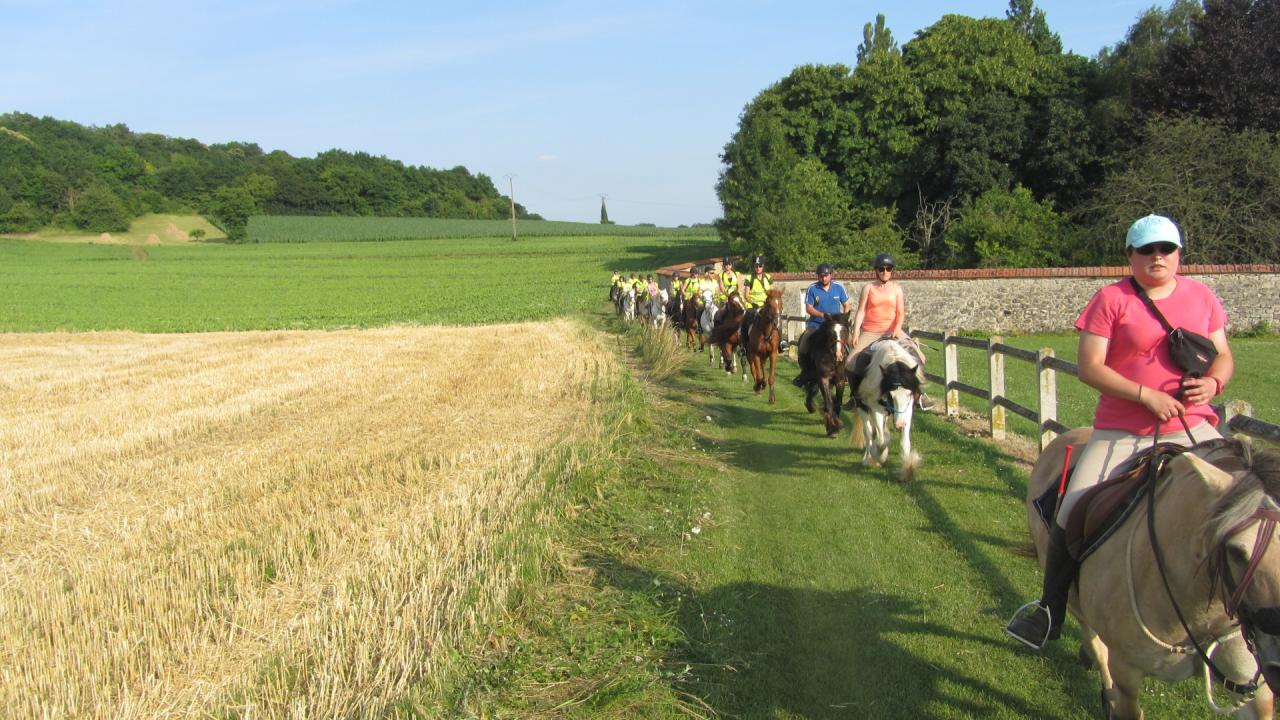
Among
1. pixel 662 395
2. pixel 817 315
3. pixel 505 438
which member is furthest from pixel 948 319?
pixel 505 438

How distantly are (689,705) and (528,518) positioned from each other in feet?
8.29

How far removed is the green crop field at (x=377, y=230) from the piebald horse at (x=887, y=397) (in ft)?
311

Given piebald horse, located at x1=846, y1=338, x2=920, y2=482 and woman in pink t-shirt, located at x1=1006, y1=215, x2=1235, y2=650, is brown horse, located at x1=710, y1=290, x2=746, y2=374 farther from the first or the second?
woman in pink t-shirt, located at x1=1006, y1=215, x2=1235, y2=650

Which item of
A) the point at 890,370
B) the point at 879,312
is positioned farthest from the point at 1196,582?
the point at 879,312

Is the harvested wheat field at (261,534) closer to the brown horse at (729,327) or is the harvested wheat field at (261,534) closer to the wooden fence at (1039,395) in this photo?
the brown horse at (729,327)

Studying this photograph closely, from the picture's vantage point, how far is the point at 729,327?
16562 millimetres

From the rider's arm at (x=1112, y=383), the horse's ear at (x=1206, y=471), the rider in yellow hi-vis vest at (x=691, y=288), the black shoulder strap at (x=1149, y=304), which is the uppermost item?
the black shoulder strap at (x=1149, y=304)

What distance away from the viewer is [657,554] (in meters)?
6.83

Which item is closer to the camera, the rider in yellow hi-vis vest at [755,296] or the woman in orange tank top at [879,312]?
the woman in orange tank top at [879,312]

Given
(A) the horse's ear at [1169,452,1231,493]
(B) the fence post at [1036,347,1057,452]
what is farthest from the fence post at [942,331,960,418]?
(A) the horse's ear at [1169,452,1231,493]

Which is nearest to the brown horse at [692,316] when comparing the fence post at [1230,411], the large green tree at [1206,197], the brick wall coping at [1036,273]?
the brick wall coping at [1036,273]

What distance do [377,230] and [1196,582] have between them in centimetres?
11056

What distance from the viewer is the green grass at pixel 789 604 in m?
4.56

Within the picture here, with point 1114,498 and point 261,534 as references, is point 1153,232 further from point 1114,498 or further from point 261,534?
point 261,534
